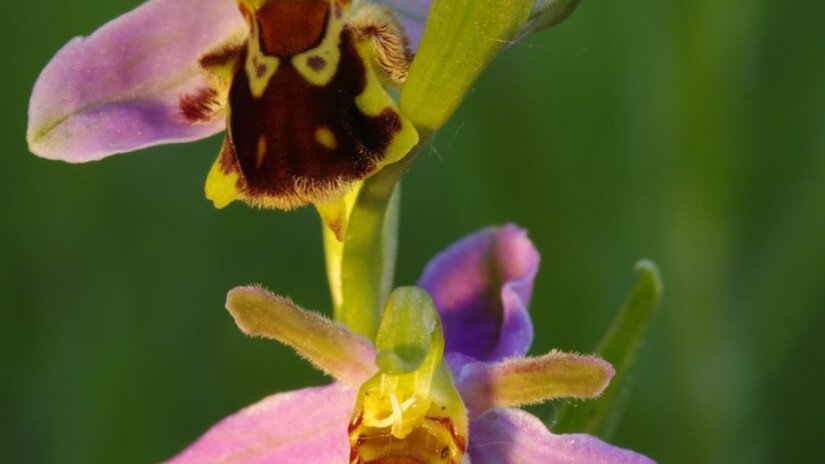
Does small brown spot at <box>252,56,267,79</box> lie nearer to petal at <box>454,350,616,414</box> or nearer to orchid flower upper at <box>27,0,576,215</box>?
orchid flower upper at <box>27,0,576,215</box>

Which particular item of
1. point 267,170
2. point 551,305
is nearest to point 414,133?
point 267,170

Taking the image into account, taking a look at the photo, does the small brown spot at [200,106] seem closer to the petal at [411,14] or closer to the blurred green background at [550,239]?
the petal at [411,14]

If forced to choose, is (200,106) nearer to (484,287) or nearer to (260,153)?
(260,153)

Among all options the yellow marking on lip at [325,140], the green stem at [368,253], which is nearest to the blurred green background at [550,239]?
the green stem at [368,253]

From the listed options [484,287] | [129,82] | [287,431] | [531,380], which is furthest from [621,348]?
[129,82]

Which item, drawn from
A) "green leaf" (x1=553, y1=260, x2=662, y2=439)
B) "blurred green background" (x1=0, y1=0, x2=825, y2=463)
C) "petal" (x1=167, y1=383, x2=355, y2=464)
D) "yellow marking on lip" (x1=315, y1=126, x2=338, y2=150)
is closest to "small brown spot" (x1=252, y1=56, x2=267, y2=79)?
"yellow marking on lip" (x1=315, y1=126, x2=338, y2=150)

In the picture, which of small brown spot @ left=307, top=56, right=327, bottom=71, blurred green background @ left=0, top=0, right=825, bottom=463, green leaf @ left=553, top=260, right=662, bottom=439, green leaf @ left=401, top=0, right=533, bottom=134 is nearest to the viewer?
green leaf @ left=401, top=0, right=533, bottom=134
